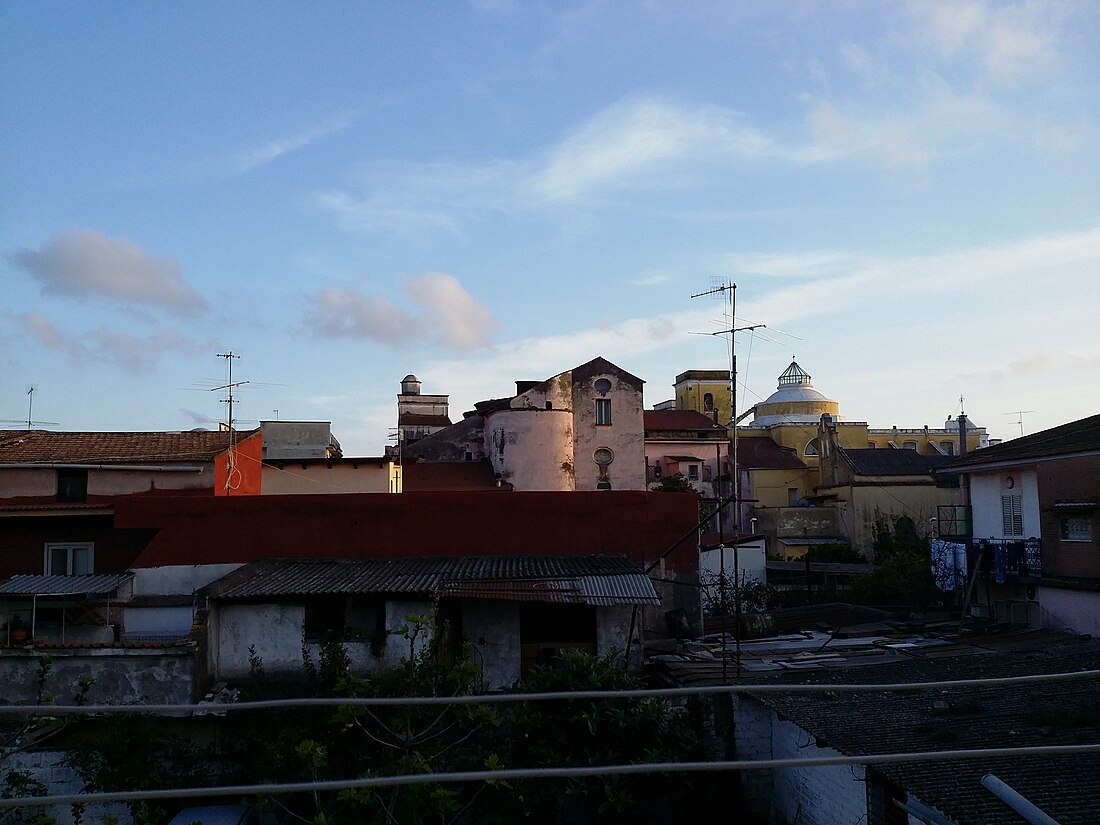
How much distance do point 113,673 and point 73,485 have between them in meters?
9.79

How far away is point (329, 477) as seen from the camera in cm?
3069

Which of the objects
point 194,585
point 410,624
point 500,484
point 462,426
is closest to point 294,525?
point 194,585

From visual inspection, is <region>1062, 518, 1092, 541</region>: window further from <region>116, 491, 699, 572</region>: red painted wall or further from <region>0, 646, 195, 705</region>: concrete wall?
<region>0, 646, 195, 705</region>: concrete wall

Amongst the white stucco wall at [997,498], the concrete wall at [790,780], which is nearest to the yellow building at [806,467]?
the white stucco wall at [997,498]

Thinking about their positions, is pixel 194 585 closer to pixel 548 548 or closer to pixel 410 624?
pixel 410 624

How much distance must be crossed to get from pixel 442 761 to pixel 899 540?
28.6m

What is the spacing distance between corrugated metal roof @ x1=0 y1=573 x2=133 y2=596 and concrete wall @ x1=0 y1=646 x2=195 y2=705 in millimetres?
2762

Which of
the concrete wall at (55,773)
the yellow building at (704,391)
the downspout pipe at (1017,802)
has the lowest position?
the concrete wall at (55,773)

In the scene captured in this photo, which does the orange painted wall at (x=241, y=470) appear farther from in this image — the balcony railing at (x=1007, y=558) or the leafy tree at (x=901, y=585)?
the balcony railing at (x=1007, y=558)

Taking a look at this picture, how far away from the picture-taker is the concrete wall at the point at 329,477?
1186 inches

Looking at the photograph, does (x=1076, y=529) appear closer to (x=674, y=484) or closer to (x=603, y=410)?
(x=674, y=484)

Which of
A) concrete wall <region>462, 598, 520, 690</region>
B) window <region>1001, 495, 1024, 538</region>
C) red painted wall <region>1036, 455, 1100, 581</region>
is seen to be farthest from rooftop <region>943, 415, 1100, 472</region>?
concrete wall <region>462, 598, 520, 690</region>

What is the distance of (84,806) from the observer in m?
14.0

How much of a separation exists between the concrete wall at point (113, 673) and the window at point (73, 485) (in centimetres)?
872
